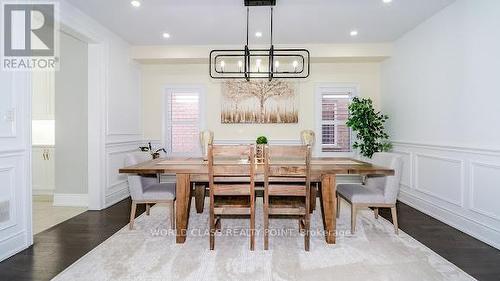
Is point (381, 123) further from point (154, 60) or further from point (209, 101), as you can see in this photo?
point (154, 60)

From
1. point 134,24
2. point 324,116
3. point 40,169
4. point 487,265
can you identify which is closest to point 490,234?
point 487,265

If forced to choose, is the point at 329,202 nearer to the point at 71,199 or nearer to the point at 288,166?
the point at 288,166

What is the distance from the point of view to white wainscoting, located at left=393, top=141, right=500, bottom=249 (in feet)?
9.33

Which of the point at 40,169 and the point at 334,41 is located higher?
the point at 334,41

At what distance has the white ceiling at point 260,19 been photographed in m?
3.43

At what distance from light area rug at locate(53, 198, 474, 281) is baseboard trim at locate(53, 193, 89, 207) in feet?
5.15

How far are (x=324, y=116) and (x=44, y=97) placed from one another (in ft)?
16.7

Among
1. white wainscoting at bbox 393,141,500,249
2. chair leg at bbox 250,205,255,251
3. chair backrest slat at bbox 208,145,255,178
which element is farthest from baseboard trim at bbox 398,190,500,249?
chair backrest slat at bbox 208,145,255,178

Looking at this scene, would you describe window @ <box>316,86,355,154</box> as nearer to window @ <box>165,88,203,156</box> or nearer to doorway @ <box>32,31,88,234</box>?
window @ <box>165,88,203,156</box>

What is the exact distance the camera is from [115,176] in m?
4.51

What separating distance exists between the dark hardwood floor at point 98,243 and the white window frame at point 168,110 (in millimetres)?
1977

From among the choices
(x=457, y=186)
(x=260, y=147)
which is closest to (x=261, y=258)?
(x=260, y=147)

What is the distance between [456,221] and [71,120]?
5.41 m

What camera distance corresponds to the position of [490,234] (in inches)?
112
